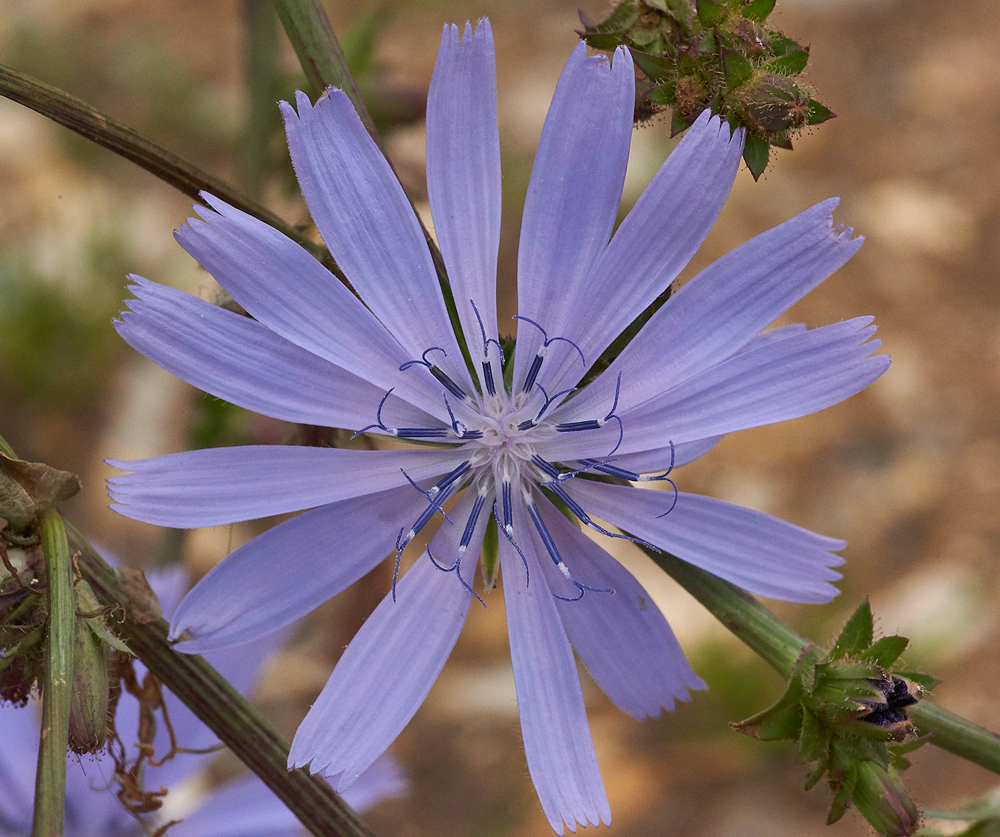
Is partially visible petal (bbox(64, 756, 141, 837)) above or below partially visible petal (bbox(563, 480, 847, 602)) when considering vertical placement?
below

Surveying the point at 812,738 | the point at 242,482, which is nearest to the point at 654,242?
the point at 242,482

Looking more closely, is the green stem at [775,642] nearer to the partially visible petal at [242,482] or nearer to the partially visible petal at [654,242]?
the partially visible petal at [654,242]

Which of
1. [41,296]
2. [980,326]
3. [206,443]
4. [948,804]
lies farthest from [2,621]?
[980,326]

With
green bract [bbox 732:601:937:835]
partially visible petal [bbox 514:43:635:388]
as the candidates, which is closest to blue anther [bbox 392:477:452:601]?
partially visible petal [bbox 514:43:635:388]

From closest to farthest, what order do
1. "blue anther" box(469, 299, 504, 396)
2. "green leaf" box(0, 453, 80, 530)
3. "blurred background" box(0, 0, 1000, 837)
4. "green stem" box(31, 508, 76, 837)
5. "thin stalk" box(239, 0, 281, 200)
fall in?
"green stem" box(31, 508, 76, 837) < "green leaf" box(0, 453, 80, 530) < "blue anther" box(469, 299, 504, 396) < "thin stalk" box(239, 0, 281, 200) < "blurred background" box(0, 0, 1000, 837)

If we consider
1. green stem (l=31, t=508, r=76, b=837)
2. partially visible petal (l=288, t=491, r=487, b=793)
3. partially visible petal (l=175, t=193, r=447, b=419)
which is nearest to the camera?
green stem (l=31, t=508, r=76, b=837)

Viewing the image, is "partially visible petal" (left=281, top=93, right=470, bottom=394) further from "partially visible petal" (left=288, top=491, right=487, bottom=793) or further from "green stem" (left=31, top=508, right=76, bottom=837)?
"green stem" (left=31, top=508, right=76, bottom=837)

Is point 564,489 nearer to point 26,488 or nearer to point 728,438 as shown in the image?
point 26,488
